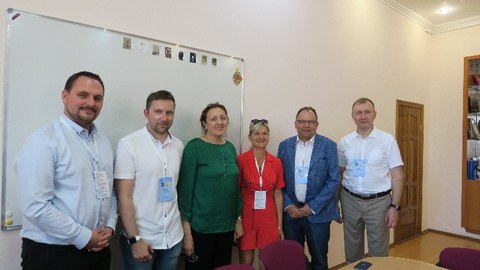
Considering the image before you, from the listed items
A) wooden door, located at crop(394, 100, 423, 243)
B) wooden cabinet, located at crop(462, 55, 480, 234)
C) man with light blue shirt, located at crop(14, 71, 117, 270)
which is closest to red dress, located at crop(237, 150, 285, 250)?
man with light blue shirt, located at crop(14, 71, 117, 270)

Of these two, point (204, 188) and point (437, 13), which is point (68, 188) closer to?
point (204, 188)

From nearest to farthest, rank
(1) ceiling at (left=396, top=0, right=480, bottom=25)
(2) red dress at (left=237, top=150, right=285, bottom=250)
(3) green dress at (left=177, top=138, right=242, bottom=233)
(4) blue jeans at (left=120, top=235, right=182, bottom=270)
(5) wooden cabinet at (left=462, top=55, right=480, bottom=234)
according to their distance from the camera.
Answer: (4) blue jeans at (left=120, top=235, right=182, bottom=270) → (3) green dress at (left=177, top=138, right=242, bottom=233) → (2) red dress at (left=237, top=150, right=285, bottom=250) → (1) ceiling at (left=396, top=0, right=480, bottom=25) → (5) wooden cabinet at (left=462, top=55, right=480, bottom=234)

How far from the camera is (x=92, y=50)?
2020 millimetres

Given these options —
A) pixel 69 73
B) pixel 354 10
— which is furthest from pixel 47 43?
pixel 354 10

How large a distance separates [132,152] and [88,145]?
0.83ft

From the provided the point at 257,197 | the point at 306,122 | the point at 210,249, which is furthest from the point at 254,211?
the point at 306,122

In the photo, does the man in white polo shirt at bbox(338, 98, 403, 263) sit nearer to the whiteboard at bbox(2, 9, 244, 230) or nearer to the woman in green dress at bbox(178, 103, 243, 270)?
the whiteboard at bbox(2, 9, 244, 230)

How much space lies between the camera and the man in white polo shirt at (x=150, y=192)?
1819 mm

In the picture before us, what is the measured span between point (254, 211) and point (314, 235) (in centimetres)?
57

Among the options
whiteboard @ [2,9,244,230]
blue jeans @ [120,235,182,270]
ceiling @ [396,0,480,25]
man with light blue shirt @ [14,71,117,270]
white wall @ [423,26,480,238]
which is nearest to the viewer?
man with light blue shirt @ [14,71,117,270]

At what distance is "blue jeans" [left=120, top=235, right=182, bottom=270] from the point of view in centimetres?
191

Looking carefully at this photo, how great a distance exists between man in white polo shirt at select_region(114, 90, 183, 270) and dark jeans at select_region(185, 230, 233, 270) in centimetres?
17

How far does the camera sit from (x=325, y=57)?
3676mm

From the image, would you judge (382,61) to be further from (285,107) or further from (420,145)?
(285,107)
